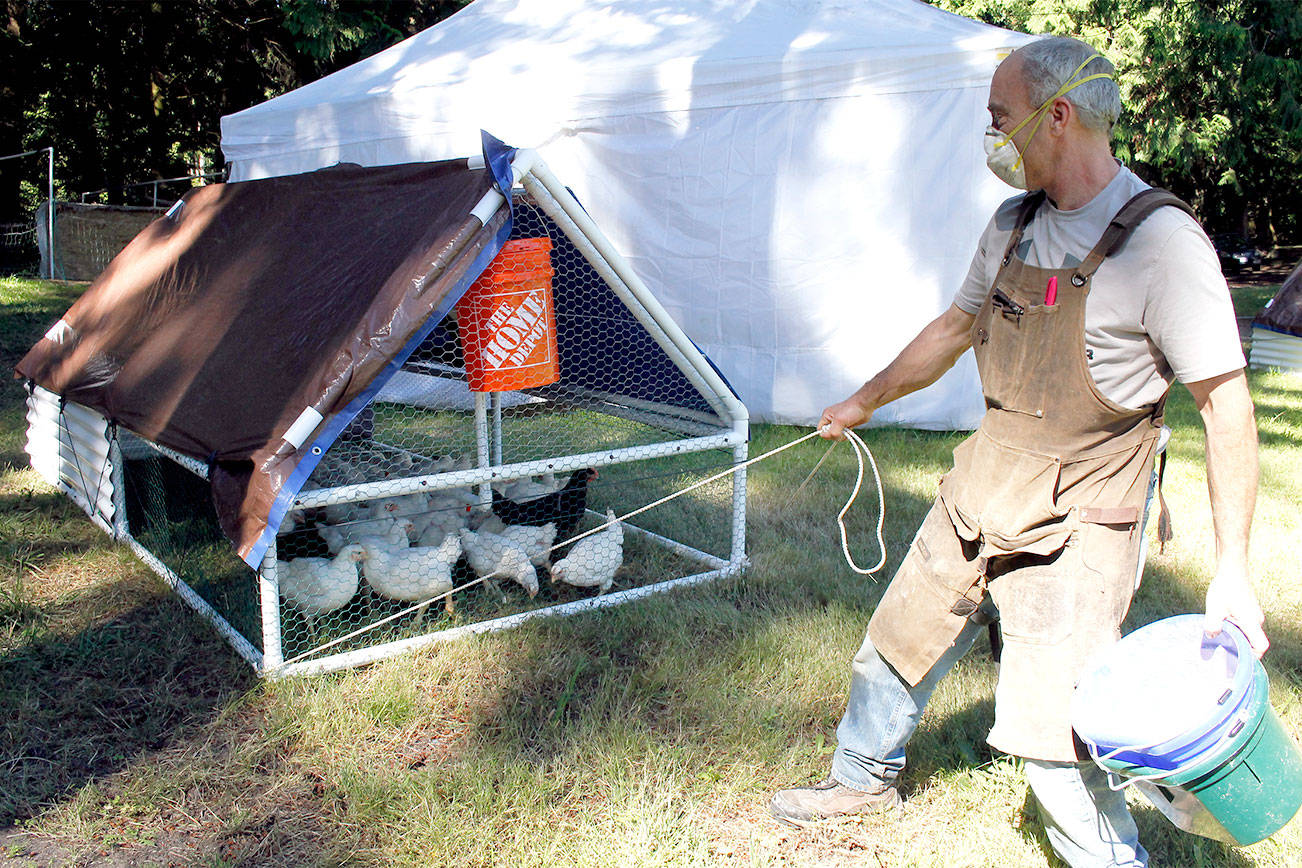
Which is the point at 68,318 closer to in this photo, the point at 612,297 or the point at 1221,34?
the point at 612,297

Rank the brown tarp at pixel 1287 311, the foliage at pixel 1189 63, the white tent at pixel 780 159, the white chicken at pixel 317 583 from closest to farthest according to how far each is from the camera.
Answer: the white chicken at pixel 317 583, the white tent at pixel 780 159, the brown tarp at pixel 1287 311, the foliage at pixel 1189 63

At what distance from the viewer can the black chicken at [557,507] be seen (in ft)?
13.3

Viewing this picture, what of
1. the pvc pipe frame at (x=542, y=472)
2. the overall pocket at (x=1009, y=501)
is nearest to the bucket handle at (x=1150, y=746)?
the overall pocket at (x=1009, y=501)

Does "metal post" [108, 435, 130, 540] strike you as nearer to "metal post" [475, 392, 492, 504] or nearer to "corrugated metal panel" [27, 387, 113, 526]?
"corrugated metal panel" [27, 387, 113, 526]

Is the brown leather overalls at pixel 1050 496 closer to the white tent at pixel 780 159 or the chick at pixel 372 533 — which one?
the chick at pixel 372 533

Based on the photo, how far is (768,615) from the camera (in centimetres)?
359

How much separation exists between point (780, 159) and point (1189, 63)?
40.3ft

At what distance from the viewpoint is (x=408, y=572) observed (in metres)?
3.44

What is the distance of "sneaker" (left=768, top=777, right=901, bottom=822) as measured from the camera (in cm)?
247

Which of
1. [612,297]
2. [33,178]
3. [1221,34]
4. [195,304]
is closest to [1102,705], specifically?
[612,297]

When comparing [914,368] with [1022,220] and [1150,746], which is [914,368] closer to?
[1022,220]

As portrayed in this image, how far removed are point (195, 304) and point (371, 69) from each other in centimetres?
478

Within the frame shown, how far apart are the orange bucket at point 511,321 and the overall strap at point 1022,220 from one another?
5.41ft

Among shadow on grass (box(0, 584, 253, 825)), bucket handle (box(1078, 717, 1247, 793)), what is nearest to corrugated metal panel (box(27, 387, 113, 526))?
shadow on grass (box(0, 584, 253, 825))
